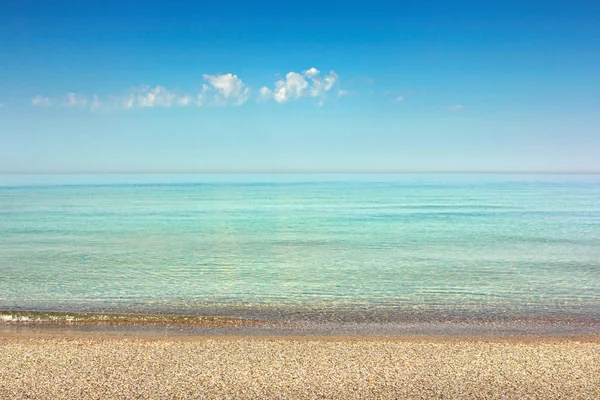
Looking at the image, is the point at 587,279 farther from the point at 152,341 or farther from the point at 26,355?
the point at 26,355

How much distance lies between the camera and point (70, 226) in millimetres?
31453

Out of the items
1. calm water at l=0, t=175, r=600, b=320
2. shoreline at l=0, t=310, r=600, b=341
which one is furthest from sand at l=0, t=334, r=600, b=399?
calm water at l=0, t=175, r=600, b=320

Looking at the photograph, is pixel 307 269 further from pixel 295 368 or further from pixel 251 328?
pixel 295 368

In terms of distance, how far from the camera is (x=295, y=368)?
340 inches

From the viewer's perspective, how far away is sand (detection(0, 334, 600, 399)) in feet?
25.5

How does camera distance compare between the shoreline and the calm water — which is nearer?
the shoreline

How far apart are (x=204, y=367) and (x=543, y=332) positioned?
7060 millimetres

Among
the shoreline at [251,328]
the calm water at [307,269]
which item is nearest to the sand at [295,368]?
the shoreline at [251,328]

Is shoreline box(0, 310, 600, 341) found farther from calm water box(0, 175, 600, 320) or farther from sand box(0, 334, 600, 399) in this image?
calm water box(0, 175, 600, 320)

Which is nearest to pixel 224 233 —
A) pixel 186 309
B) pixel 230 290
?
pixel 230 290

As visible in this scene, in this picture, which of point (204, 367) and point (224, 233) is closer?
point (204, 367)

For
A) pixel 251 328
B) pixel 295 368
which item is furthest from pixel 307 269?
pixel 295 368

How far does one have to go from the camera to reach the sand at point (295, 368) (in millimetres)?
7766

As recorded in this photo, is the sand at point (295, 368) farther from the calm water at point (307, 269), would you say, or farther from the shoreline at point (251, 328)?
the calm water at point (307, 269)
